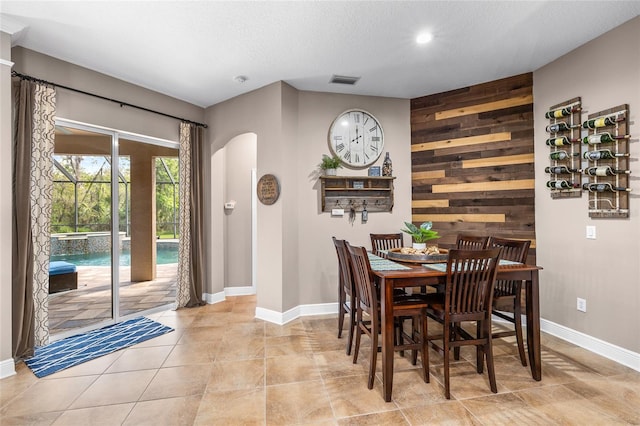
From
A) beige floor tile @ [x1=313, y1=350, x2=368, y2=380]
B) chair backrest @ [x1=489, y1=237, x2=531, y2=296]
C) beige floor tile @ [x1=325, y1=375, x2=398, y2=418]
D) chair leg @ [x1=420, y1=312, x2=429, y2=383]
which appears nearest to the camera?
beige floor tile @ [x1=325, y1=375, x2=398, y2=418]

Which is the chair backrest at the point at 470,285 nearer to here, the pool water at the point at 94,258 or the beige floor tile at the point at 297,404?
the beige floor tile at the point at 297,404

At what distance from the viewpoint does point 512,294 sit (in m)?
2.58

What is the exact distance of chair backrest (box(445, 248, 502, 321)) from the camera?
2.06 m

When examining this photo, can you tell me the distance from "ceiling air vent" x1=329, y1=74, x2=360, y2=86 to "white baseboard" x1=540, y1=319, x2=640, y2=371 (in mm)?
3247

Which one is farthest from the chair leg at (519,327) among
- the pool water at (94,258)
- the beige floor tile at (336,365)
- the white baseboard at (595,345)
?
the pool water at (94,258)

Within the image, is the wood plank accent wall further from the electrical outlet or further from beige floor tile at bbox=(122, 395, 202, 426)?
beige floor tile at bbox=(122, 395, 202, 426)

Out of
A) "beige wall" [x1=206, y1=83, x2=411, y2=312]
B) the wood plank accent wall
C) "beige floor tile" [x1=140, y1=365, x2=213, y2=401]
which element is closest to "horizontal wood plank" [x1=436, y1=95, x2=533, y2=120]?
the wood plank accent wall

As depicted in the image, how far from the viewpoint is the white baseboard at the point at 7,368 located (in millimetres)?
2404

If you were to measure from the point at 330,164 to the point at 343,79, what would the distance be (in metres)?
0.95

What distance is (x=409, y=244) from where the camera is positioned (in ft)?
13.4

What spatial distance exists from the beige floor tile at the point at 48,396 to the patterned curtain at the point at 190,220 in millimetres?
1760

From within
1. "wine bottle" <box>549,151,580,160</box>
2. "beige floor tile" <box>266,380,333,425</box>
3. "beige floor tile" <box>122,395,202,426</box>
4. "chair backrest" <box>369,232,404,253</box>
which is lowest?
"beige floor tile" <box>266,380,333,425</box>

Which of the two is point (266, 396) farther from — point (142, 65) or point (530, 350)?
point (142, 65)

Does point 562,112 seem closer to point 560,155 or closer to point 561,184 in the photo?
point 560,155
